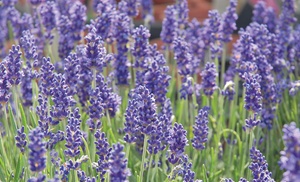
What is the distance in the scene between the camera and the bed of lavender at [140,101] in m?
3.01

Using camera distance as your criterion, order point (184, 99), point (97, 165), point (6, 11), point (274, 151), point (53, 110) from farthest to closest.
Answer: point (6, 11) → point (274, 151) → point (184, 99) → point (53, 110) → point (97, 165)

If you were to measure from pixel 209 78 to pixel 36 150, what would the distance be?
1858 mm

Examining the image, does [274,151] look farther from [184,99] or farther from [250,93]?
[250,93]

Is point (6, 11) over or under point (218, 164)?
over

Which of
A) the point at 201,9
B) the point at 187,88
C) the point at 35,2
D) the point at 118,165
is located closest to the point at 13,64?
the point at 118,165

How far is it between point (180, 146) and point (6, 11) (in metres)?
2.31

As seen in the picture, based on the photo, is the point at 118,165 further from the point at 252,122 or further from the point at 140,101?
the point at 252,122

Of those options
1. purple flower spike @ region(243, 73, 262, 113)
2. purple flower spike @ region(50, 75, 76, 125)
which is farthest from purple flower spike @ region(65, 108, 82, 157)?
purple flower spike @ region(243, 73, 262, 113)

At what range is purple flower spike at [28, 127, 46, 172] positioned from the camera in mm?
2246

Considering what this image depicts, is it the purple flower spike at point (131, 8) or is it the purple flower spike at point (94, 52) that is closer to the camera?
the purple flower spike at point (94, 52)

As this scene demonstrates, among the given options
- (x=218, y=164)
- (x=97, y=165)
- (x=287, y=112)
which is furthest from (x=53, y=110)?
(x=287, y=112)

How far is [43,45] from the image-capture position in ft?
15.9

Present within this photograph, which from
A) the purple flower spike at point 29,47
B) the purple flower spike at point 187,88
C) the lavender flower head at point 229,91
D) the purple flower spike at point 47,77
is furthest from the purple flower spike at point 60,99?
the lavender flower head at point 229,91

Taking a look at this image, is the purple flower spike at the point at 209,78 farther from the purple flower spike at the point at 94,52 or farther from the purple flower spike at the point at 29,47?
the purple flower spike at the point at 29,47
